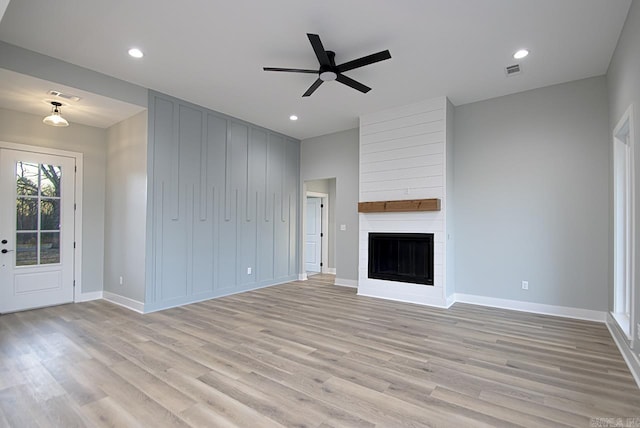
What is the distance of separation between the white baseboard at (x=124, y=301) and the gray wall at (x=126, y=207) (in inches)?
2.6

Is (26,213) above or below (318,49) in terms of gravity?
below

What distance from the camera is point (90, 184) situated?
5465 millimetres

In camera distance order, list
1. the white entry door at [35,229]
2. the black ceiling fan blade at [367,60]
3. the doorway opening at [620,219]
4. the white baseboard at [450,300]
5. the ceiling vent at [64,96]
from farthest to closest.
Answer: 1. the white baseboard at [450,300]
2. the white entry door at [35,229]
3. the ceiling vent at [64,96]
4. the doorway opening at [620,219]
5. the black ceiling fan blade at [367,60]

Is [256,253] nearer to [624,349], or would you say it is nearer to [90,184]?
[90,184]

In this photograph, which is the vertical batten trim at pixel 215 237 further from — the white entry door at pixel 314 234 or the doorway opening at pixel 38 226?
the white entry door at pixel 314 234

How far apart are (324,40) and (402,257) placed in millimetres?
3472

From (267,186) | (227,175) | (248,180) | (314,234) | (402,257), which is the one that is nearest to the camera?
(402,257)

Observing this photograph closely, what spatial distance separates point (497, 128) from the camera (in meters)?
4.95

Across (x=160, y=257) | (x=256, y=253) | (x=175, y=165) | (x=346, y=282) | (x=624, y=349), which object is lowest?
(x=346, y=282)

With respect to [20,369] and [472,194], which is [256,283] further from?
[472,194]

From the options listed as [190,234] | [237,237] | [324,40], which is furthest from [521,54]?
[190,234]

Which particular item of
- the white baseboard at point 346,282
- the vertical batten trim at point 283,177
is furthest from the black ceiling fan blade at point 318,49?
the white baseboard at point 346,282

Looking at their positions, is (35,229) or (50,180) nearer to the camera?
(35,229)

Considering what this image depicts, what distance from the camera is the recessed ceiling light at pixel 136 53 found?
3625 mm
